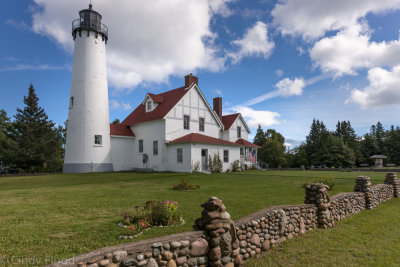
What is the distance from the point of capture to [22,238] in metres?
5.30

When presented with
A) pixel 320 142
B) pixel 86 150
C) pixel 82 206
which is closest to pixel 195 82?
pixel 86 150

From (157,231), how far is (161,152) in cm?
2103

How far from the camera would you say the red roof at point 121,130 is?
92.9 ft

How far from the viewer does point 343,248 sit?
225 inches

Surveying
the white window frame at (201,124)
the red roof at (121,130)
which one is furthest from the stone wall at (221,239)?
the red roof at (121,130)

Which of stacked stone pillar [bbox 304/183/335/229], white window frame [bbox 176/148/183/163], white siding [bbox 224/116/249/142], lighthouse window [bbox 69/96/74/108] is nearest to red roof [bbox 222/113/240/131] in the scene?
white siding [bbox 224/116/249/142]

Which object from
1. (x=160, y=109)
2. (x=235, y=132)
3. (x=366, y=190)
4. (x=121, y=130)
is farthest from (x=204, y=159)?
(x=366, y=190)

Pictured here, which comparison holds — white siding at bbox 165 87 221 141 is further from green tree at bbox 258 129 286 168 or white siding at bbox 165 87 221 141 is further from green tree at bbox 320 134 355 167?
green tree at bbox 320 134 355 167

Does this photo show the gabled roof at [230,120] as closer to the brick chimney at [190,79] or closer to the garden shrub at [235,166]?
the garden shrub at [235,166]

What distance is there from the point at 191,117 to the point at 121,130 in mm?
8467

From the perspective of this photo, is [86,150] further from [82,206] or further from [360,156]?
[360,156]

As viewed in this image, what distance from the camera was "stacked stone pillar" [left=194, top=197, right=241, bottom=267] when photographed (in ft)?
14.8

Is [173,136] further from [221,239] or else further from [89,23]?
[221,239]

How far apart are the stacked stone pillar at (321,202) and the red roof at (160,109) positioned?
19.9m
